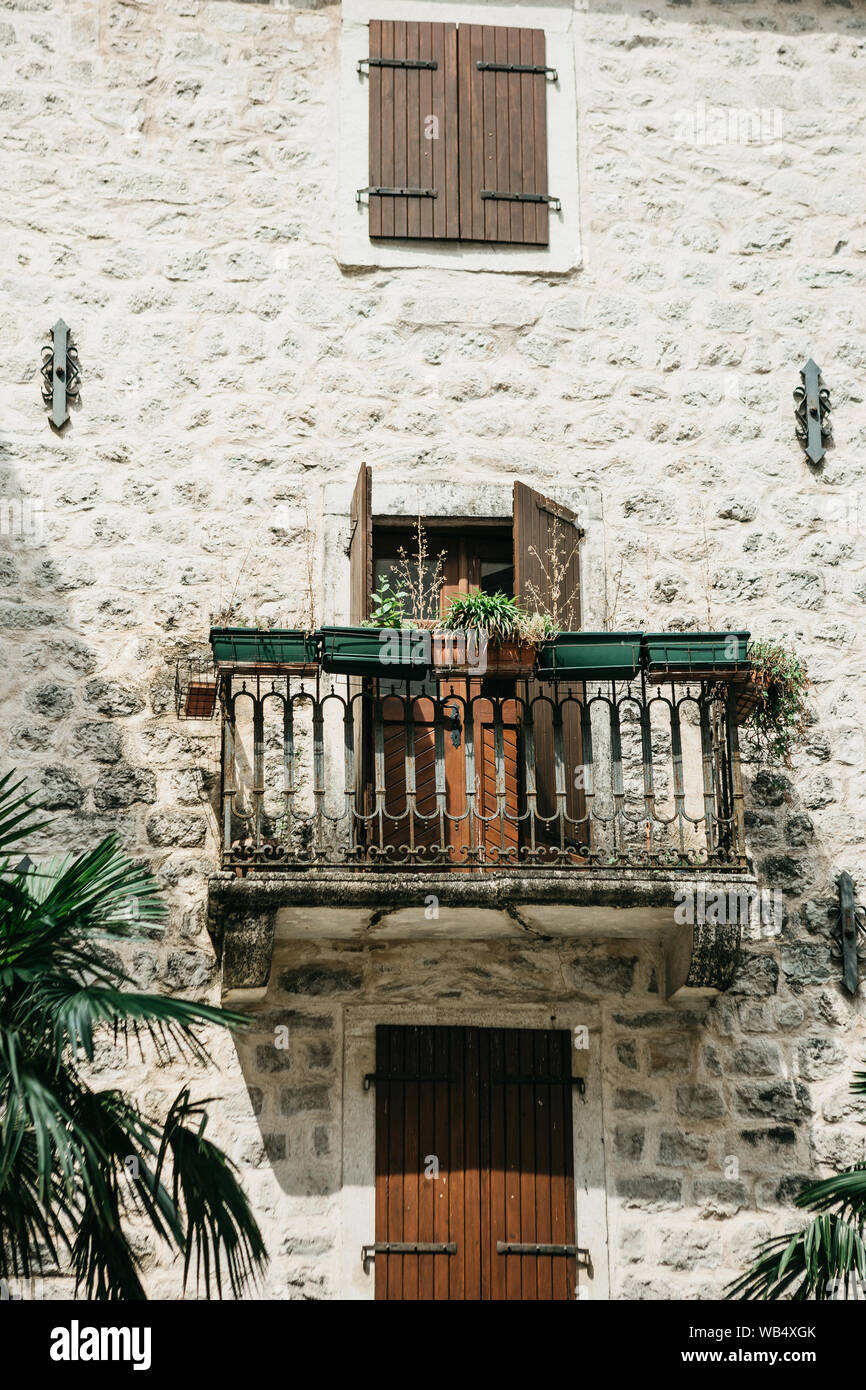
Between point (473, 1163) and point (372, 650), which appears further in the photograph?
point (473, 1163)

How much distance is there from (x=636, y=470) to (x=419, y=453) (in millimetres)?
1072

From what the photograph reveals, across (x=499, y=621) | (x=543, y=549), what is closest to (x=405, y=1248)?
(x=499, y=621)

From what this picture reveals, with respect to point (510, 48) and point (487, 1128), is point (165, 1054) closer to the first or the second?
point (487, 1128)

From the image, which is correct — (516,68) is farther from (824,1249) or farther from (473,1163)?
(824,1249)

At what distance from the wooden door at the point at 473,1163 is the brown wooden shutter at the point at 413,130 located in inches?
159

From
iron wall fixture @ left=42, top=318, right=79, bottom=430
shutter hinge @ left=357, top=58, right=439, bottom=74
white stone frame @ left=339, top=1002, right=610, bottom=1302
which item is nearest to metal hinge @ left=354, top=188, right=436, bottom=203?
shutter hinge @ left=357, top=58, right=439, bottom=74

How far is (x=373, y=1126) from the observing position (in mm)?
8258

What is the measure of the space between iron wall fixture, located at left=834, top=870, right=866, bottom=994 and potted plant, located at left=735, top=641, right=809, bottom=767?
2.33 feet

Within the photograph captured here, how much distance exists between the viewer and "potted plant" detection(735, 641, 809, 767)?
26.9 feet

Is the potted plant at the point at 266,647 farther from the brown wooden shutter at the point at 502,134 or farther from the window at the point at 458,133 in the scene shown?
the brown wooden shutter at the point at 502,134

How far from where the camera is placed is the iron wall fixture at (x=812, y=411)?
9.39 metres

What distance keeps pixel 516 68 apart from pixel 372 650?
144 inches

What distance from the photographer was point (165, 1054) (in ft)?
27.5

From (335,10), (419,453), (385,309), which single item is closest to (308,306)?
(385,309)
